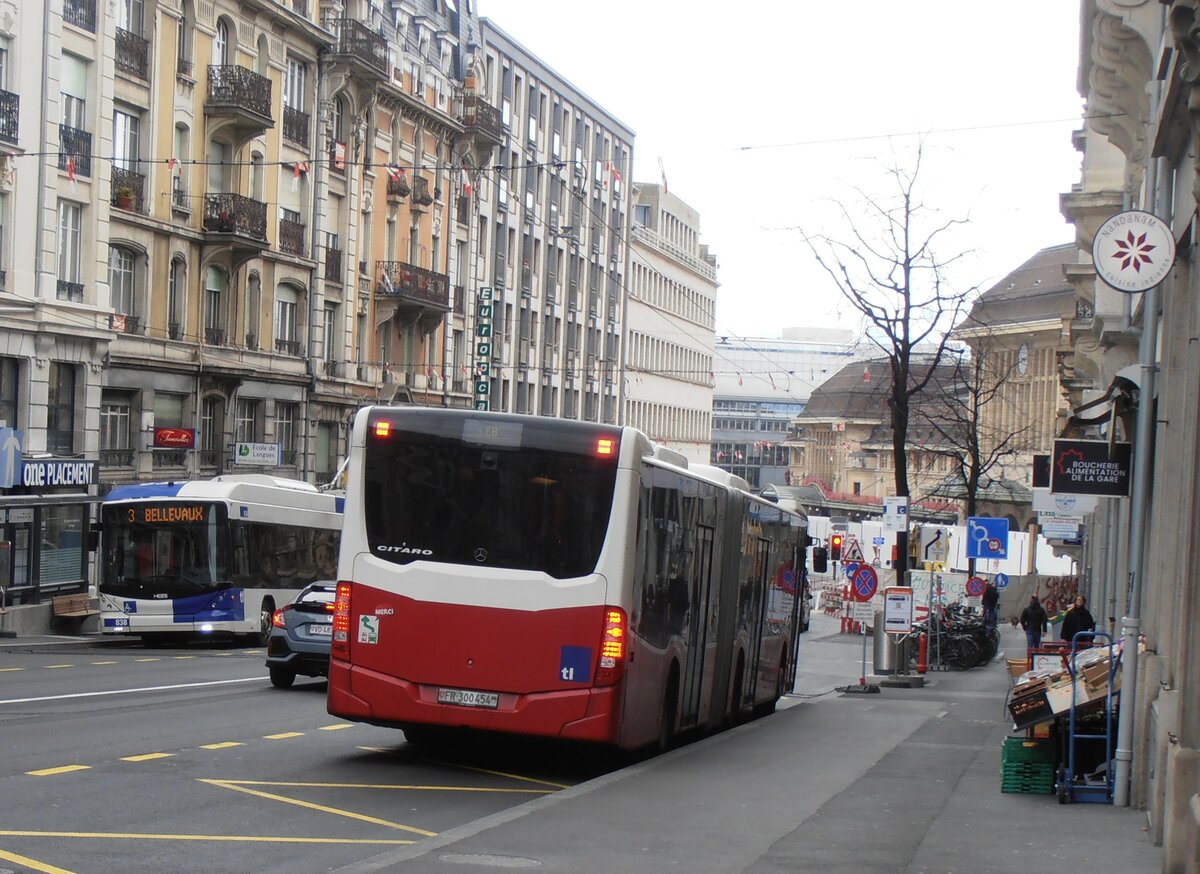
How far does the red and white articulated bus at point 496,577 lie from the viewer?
13391mm

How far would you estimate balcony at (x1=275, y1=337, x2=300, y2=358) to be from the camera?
5128 cm

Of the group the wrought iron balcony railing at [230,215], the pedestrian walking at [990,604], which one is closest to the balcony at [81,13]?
the wrought iron balcony railing at [230,215]

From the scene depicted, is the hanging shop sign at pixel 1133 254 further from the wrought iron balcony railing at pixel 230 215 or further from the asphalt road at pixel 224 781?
the wrought iron balcony railing at pixel 230 215

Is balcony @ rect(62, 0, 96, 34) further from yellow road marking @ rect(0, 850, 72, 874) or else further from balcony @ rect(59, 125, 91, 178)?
yellow road marking @ rect(0, 850, 72, 874)

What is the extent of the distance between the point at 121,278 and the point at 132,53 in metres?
5.46

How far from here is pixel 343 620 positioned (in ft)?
45.5

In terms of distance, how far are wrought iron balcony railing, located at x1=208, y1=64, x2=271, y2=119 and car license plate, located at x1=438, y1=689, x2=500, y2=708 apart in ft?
114

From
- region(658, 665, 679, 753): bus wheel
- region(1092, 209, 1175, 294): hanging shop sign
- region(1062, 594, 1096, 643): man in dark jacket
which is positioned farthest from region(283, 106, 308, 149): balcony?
region(1092, 209, 1175, 294): hanging shop sign

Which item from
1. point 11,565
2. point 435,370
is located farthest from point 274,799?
point 435,370

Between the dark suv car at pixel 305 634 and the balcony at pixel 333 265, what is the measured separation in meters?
32.9

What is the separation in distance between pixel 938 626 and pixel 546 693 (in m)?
29.4

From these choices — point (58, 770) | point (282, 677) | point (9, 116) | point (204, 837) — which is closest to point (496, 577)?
point (58, 770)

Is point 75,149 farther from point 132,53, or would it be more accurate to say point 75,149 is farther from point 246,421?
point 246,421

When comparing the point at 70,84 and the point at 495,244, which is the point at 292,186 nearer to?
the point at 70,84
